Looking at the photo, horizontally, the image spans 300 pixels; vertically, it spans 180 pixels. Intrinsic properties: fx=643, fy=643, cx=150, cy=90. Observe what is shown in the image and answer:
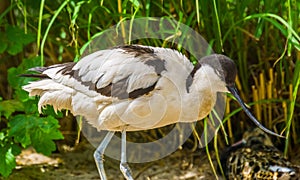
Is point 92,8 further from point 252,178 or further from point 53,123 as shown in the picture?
point 252,178

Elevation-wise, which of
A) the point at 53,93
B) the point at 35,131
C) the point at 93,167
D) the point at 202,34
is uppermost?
the point at 202,34

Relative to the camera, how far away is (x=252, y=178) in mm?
2102

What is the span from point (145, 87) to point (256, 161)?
1.94 feet

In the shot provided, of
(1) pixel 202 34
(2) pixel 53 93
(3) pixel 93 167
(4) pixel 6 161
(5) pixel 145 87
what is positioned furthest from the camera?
(3) pixel 93 167

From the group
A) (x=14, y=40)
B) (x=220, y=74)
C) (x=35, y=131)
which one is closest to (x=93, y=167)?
(x=35, y=131)

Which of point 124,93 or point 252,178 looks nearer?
point 124,93

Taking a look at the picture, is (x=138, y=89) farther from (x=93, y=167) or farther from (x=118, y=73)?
(x=93, y=167)

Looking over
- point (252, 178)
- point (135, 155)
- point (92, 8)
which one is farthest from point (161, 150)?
point (92, 8)

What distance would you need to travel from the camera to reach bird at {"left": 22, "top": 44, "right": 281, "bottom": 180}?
1723 millimetres

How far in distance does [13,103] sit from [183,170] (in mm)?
667

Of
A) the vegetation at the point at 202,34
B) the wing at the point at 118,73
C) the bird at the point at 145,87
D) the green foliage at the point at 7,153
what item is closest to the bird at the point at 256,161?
the vegetation at the point at 202,34

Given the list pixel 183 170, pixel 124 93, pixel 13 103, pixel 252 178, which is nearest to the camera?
pixel 124 93

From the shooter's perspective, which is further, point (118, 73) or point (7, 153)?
point (7, 153)

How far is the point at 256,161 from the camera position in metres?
2.12
